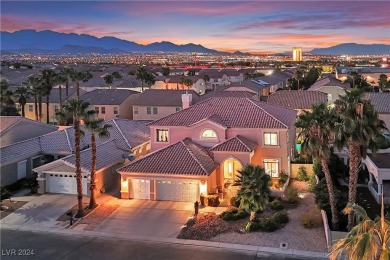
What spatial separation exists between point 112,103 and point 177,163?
34.4 m

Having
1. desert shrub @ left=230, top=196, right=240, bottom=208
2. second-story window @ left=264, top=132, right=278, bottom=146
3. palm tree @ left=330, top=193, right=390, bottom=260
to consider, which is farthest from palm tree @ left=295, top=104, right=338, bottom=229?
palm tree @ left=330, top=193, right=390, bottom=260

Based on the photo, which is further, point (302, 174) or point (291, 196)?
point (302, 174)

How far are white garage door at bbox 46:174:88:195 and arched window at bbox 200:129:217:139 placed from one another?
10546mm

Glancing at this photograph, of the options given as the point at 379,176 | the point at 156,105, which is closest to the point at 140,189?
the point at 379,176

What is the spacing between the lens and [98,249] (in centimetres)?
2359

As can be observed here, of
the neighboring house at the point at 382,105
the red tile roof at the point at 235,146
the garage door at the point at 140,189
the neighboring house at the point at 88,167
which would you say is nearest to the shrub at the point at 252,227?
the red tile roof at the point at 235,146

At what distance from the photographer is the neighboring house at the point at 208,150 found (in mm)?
31375

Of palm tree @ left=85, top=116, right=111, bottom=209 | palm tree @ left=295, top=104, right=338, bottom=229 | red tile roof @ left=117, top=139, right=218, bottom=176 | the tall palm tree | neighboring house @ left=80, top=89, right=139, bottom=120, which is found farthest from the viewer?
neighboring house @ left=80, top=89, right=139, bottom=120

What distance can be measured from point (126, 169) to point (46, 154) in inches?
417

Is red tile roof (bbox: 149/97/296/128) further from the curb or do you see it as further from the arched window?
the curb

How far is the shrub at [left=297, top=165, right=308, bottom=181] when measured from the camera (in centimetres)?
3628

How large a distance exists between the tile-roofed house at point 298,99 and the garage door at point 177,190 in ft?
99.8

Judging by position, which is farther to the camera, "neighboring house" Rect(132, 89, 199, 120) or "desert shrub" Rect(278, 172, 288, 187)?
"neighboring house" Rect(132, 89, 199, 120)

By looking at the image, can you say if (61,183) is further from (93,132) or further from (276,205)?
(276,205)
